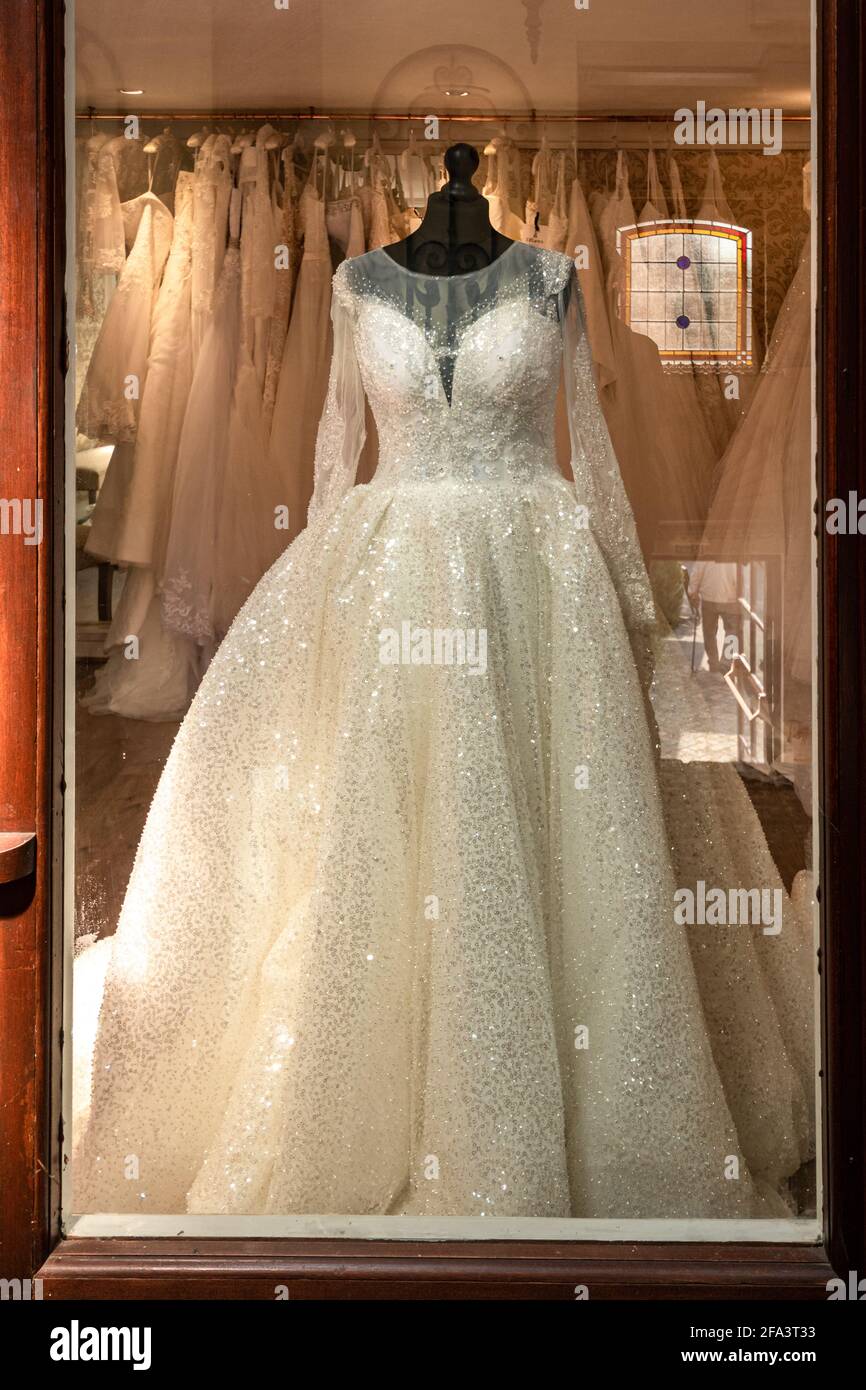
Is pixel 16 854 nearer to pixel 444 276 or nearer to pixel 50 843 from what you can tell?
pixel 50 843

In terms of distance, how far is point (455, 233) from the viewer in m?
1.75

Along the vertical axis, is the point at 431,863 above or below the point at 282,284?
below

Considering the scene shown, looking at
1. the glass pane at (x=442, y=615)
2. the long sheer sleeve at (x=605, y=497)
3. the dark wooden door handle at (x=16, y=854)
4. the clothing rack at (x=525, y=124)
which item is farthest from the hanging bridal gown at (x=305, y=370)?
the dark wooden door handle at (x=16, y=854)

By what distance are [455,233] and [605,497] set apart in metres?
0.45

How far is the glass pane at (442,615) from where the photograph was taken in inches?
66.5

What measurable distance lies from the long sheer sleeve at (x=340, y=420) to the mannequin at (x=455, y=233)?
116 millimetres

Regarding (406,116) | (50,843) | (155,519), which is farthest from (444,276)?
(50,843)

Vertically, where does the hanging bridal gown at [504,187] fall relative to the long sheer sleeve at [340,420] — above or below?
Answer: above

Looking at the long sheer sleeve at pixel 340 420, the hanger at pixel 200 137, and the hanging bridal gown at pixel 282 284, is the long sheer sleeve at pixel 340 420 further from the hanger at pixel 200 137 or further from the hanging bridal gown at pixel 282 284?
the hanger at pixel 200 137

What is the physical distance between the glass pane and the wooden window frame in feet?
0.18

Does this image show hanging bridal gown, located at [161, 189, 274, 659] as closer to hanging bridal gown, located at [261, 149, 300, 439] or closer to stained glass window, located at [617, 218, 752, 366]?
hanging bridal gown, located at [261, 149, 300, 439]

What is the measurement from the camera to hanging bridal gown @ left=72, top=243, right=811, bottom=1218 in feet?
5.52
